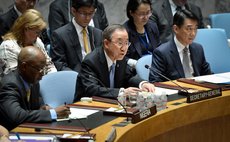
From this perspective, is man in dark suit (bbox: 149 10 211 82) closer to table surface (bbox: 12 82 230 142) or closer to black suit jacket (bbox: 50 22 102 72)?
table surface (bbox: 12 82 230 142)

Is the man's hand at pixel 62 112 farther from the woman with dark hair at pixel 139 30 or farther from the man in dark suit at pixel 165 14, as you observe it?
the man in dark suit at pixel 165 14

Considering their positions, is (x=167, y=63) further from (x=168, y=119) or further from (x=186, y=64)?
(x=168, y=119)

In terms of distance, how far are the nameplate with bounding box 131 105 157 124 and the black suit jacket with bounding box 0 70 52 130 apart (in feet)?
1.59

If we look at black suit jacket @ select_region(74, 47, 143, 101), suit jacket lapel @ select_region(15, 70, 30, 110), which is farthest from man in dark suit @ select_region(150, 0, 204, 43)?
suit jacket lapel @ select_region(15, 70, 30, 110)

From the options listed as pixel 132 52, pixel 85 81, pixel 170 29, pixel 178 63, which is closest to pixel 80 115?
pixel 85 81

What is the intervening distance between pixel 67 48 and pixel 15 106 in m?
1.89

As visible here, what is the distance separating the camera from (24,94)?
321 cm

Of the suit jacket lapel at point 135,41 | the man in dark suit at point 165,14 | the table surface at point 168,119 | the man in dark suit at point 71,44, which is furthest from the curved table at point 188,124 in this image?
the man in dark suit at point 165,14

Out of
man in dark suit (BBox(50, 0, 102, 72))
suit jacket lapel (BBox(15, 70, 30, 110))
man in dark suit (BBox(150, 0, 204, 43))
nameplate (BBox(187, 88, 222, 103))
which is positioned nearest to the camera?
suit jacket lapel (BBox(15, 70, 30, 110))

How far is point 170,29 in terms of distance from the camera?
19.3 feet

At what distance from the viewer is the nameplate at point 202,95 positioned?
11.1 ft

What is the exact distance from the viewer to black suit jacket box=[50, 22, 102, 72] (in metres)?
4.89

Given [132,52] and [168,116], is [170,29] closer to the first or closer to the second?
[132,52]

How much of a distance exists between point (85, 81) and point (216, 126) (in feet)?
3.24
